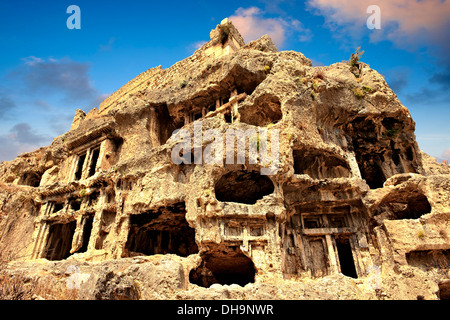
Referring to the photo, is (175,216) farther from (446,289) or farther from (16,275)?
(446,289)

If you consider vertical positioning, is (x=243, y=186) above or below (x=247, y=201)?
above

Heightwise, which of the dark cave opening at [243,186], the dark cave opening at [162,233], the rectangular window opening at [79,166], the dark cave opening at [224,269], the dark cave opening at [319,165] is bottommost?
the dark cave opening at [224,269]

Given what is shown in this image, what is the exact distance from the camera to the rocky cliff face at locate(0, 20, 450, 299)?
919 cm

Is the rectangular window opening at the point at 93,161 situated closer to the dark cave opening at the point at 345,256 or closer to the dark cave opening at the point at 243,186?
the dark cave opening at the point at 243,186

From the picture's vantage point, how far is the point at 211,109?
70.0 feet

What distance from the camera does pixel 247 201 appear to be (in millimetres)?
17203

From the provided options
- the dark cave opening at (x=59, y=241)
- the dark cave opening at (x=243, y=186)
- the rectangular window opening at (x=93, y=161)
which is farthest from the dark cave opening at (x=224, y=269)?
the rectangular window opening at (x=93, y=161)

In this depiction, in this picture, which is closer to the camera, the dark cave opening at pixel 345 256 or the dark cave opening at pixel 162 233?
the dark cave opening at pixel 162 233

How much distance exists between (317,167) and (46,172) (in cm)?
2307

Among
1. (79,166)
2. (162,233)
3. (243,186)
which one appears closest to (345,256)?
(243,186)

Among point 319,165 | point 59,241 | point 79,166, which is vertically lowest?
point 59,241

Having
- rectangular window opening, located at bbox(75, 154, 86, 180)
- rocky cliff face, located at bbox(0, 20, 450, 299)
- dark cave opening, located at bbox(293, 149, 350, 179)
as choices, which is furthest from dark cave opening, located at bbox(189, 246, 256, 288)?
rectangular window opening, located at bbox(75, 154, 86, 180)

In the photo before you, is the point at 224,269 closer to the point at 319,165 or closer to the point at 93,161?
the point at 319,165

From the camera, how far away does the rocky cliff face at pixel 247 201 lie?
30.1ft
